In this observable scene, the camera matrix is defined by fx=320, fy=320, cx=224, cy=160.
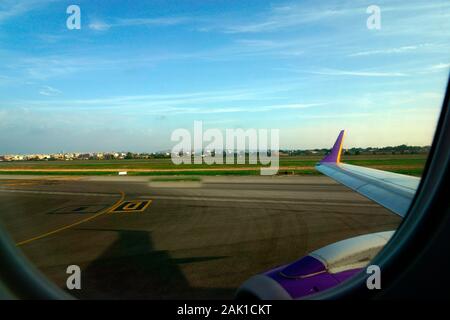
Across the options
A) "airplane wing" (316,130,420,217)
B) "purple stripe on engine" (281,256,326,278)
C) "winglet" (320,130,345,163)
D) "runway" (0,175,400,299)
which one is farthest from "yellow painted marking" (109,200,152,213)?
"purple stripe on engine" (281,256,326,278)

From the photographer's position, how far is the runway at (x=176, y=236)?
521 centimetres

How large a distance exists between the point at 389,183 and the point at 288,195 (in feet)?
36.4

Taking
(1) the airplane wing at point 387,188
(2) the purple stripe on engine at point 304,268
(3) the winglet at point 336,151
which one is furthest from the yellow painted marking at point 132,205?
(2) the purple stripe on engine at point 304,268

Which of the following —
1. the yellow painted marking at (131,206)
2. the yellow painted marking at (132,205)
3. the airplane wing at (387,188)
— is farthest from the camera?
the yellow painted marking at (132,205)

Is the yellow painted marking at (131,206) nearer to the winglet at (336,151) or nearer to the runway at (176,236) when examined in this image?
the runway at (176,236)

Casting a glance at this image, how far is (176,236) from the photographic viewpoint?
838 cm

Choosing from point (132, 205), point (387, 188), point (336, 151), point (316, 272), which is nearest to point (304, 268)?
point (316, 272)

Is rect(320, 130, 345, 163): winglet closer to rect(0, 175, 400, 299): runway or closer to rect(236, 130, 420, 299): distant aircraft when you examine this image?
rect(0, 175, 400, 299): runway

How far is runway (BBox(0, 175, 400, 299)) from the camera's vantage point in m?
5.21

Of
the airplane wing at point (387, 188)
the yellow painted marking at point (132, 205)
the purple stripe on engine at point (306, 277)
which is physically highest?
the airplane wing at point (387, 188)

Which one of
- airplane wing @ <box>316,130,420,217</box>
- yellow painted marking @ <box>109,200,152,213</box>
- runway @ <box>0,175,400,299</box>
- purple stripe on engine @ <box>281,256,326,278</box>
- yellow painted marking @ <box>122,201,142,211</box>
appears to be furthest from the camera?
yellow painted marking @ <box>122,201,142,211</box>

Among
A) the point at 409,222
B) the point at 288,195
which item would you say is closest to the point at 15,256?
the point at 409,222
